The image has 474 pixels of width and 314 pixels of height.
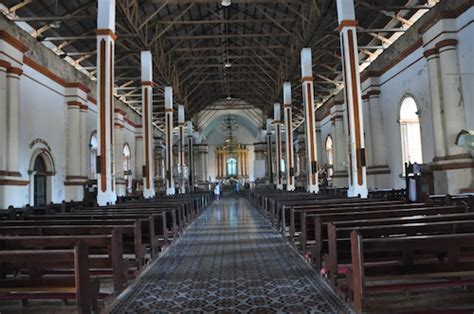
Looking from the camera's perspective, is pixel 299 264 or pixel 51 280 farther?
pixel 299 264

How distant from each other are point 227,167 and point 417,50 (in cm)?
2783

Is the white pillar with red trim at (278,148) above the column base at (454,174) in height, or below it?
above

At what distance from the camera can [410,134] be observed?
14641mm

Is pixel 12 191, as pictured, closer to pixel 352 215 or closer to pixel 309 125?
pixel 352 215

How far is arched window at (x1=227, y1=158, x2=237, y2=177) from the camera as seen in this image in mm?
39562

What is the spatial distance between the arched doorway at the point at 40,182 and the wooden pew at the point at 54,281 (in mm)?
10675

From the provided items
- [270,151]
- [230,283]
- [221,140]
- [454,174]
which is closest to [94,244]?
[230,283]

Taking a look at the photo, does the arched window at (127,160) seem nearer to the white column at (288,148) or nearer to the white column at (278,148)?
the white column at (278,148)

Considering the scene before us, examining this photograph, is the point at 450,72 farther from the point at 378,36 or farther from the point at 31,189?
the point at 31,189

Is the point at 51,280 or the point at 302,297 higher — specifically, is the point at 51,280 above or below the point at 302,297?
above

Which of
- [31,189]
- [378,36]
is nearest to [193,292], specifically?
A: [31,189]

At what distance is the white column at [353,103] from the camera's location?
417 inches

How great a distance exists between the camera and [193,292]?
4.40m

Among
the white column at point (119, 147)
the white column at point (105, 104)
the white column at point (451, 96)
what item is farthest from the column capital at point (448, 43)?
the white column at point (119, 147)
